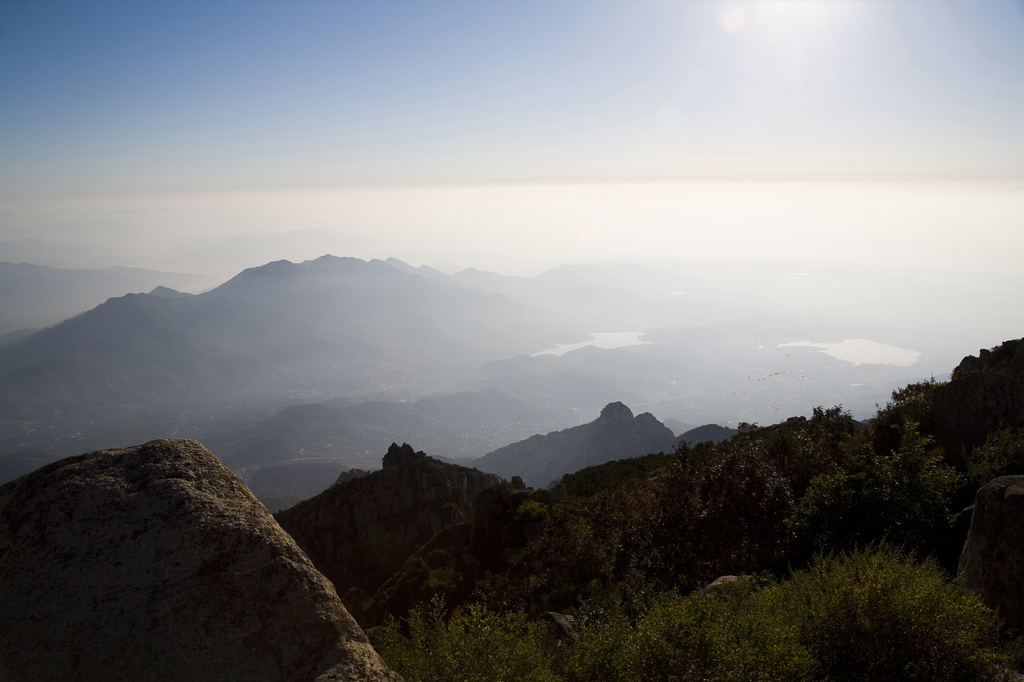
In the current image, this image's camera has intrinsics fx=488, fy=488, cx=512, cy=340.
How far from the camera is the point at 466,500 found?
53.2 meters

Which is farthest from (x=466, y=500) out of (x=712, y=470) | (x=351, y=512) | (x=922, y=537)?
(x=922, y=537)

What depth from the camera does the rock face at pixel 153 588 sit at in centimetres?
445

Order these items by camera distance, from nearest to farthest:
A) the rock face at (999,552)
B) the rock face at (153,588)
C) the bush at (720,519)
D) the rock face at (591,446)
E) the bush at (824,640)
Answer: the rock face at (153,588), the bush at (824,640), the rock face at (999,552), the bush at (720,519), the rock face at (591,446)

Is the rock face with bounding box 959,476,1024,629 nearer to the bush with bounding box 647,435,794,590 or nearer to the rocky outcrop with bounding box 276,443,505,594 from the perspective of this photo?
the bush with bounding box 647,435,794,590

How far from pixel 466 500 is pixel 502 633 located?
4822cm

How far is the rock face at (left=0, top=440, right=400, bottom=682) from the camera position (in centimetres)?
445

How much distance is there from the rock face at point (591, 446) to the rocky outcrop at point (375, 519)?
67.1 metres

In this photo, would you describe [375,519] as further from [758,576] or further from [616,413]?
[616,413]

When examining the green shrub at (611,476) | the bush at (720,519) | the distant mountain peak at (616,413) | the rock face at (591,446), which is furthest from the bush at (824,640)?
the distant mountain peak at (616,413)

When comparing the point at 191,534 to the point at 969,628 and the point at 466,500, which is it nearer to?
the point at 969,628

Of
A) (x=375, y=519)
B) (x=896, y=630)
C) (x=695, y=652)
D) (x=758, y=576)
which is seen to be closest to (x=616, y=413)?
(x=375, y=519)

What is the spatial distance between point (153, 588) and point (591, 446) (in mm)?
126307

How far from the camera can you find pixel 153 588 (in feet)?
15.4

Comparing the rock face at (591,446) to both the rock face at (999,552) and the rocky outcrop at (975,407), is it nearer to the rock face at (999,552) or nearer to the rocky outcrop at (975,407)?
the rocky outcrop at (975,407)
